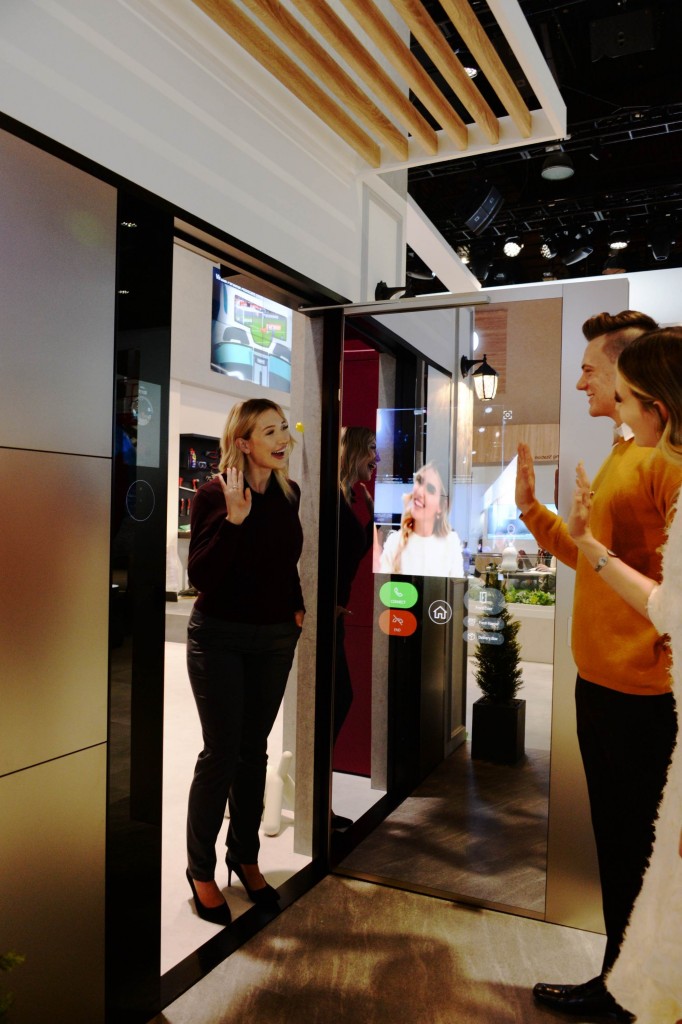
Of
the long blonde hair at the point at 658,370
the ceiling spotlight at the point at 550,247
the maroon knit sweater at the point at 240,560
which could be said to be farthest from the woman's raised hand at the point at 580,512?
the ceiling spotlight at the point at 550,247

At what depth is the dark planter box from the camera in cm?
282

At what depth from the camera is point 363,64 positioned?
2.45 m

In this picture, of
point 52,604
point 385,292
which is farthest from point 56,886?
point 385,292

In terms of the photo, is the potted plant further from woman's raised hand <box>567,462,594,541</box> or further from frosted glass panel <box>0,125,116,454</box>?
frosted glass panel <box>0,125,116,454</box>

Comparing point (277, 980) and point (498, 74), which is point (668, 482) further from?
point (277, 980)

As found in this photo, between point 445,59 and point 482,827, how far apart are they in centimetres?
265

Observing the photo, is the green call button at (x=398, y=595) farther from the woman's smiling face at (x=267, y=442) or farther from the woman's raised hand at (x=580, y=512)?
the woman's raised hand at (x=580, y=512)

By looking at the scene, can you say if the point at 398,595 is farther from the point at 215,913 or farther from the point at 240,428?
the point at 215,913

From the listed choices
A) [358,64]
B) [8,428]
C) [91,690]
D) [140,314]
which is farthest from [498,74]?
[91,690]

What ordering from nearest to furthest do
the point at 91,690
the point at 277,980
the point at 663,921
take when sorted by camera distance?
the point at 663,921 < the point at 91,690 < the point at 277,980

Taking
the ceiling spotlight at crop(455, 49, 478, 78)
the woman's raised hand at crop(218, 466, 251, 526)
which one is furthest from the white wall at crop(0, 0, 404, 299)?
the ceiling spotlight at crop(455, 49, 478, 78)

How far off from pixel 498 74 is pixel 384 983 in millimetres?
2930

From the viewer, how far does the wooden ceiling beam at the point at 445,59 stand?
216 centimetres

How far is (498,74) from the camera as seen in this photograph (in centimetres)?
250
